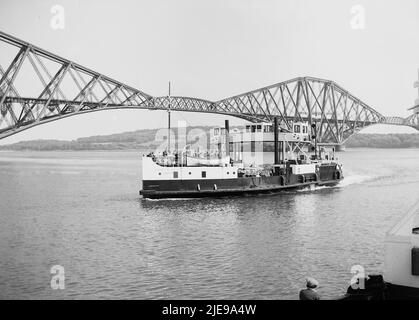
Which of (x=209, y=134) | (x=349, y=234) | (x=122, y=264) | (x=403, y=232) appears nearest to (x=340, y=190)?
(x=209, y=134)

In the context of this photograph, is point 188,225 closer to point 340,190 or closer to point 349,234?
point 349,234

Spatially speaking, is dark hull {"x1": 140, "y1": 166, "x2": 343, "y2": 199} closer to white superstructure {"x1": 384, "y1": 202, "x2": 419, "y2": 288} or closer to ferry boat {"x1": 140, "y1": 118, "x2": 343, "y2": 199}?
ferry boat {"x1": 140, "y1": 118, "x2": 343, "y2": 199}

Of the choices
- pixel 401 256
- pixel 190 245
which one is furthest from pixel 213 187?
pixel 401 256

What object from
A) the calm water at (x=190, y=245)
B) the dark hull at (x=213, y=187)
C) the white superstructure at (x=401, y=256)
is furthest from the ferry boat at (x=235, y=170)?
the white superstructure at (x=401, y=256)

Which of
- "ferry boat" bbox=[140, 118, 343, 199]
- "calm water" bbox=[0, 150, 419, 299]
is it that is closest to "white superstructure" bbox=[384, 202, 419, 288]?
"calm water" bbox=[0, 150, 419, 299]

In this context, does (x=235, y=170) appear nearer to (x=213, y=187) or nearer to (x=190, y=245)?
(x=213, y=187)
